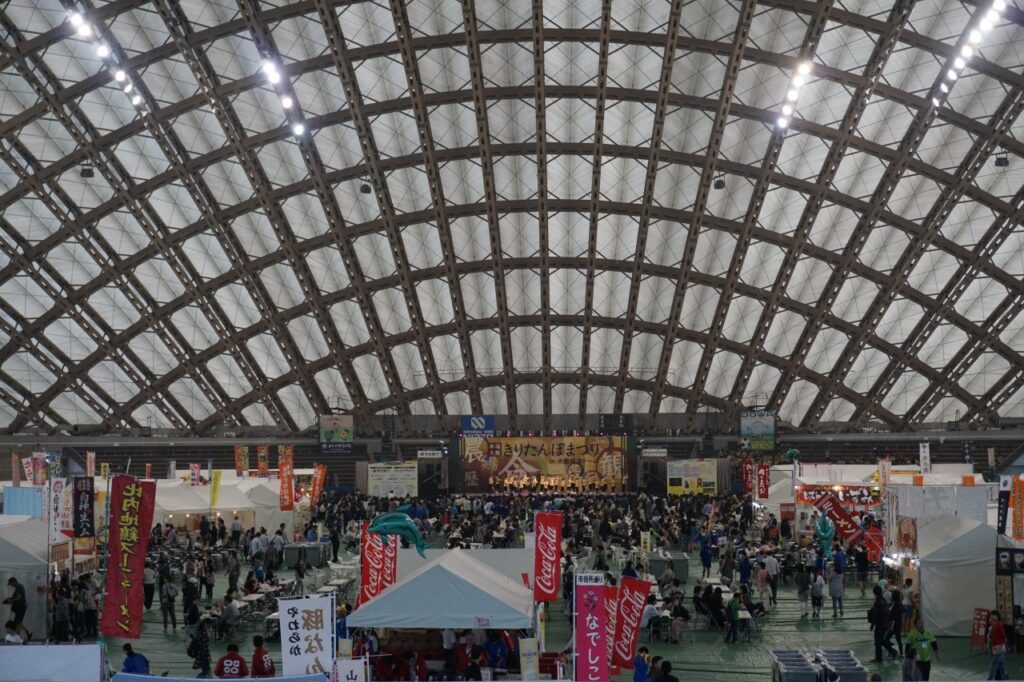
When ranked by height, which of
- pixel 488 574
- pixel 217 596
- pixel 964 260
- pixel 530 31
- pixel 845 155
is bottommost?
pixel 217 596

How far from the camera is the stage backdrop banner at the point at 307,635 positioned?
13.5m

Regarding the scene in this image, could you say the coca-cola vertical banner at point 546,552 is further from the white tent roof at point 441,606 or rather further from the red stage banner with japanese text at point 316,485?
the red stage banner with japanese text at point 316,485

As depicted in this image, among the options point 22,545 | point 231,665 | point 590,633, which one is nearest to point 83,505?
point 22,545

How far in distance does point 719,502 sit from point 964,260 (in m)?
15.9

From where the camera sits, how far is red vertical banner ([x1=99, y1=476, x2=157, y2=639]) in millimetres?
18438

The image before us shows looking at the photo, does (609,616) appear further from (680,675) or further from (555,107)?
(555,107)

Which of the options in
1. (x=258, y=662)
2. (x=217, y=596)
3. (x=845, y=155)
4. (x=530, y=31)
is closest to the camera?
(x=258, y=662)

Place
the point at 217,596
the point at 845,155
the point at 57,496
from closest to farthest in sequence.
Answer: the point at 57,496, the point at 217,596, the point at 845,155

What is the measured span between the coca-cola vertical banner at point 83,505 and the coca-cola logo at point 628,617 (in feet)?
45.8

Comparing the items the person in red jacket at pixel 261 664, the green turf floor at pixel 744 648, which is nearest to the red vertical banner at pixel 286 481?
the green turf floor at pixel 744 648

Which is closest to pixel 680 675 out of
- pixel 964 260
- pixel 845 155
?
pixel 845 155

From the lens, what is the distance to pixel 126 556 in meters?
18.8

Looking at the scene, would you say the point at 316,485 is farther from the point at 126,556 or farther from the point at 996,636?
the point at 996,636

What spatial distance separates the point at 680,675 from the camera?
19.2 meters
